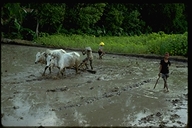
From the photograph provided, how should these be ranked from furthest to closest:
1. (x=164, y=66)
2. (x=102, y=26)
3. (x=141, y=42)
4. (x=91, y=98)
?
(x=102, y=26) < (x=141, y=42) < (x=164, y=66) < (x=91, y=98)

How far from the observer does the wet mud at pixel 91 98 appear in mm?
7316

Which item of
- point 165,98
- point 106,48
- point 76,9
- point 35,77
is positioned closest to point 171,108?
point 165,98

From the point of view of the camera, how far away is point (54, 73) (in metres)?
13.3

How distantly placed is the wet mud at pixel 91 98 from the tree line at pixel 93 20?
35.0ft

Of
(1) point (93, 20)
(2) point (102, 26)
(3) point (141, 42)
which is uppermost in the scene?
(1) point (93, 20)

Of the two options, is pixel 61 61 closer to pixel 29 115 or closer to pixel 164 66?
pixel 164 66

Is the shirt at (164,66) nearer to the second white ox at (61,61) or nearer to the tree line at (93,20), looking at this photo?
the second white ox at (61,61)

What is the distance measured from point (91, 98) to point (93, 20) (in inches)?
835

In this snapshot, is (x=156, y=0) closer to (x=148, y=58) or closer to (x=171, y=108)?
(x=171, y=108)

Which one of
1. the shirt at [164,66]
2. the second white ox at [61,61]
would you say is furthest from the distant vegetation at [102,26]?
the shirt at [164,66]

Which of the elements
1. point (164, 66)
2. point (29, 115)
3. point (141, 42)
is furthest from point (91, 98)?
point (141, 42)

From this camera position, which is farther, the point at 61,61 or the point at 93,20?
the point at 93,20

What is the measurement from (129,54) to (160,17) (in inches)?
772

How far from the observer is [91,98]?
9.35 metres
